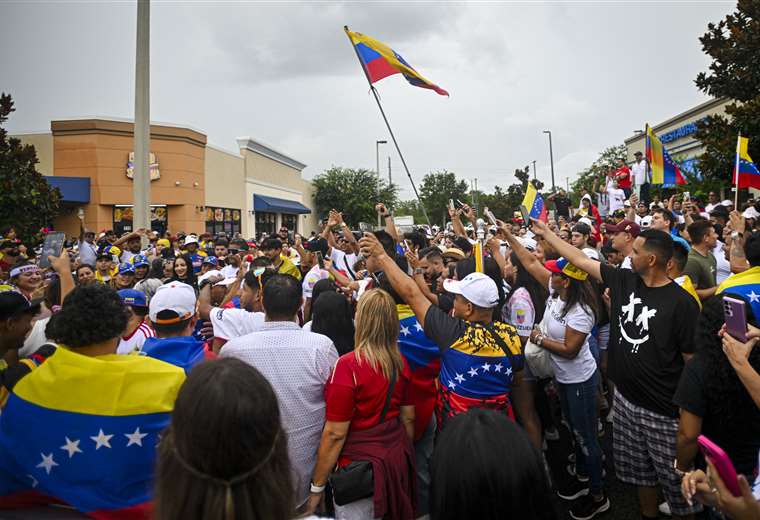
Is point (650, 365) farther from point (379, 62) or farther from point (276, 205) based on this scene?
point (276, 205)

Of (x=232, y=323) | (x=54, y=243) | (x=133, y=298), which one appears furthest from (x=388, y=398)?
(x=54, y=243)

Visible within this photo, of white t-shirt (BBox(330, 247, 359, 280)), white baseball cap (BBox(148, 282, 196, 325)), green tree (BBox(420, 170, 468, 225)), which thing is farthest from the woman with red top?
green tree (BBox(420, 170, 468, 225))

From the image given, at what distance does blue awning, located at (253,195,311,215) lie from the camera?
33812 millimetres

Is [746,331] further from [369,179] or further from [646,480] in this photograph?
[369,179]

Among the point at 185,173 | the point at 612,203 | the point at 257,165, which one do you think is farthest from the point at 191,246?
the point at 257,165

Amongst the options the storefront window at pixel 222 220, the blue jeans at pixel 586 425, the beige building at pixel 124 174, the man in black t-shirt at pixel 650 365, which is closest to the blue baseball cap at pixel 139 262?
the blue jeans at pixel 586 425

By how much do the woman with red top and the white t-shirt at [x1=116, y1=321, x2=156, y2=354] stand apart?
1.72 meters

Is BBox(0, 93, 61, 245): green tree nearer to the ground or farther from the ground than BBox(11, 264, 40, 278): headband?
farther from the ground

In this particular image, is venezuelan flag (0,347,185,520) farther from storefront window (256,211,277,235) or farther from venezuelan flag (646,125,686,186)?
storefront window (256,211,277,235)

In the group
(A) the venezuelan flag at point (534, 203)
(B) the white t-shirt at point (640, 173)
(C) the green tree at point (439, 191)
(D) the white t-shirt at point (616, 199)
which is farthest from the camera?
(C) the green tree at point (439, 191)

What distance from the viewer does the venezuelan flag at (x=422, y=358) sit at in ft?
12.1

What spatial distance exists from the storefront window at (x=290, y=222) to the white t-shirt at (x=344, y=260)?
31.7 m

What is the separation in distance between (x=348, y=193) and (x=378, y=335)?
139ft

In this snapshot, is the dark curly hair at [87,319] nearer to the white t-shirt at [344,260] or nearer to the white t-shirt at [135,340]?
the white t-shirt at [135,340]
